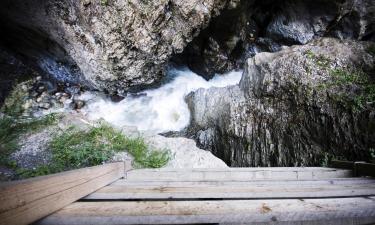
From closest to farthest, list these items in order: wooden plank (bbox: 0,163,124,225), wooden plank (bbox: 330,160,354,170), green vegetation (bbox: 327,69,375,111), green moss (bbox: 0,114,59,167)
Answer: wooden plank (bbox: 0,163,124,225)
wooden plank (bbox: 330,160,354,170)
green vegetation (bbox: 327,69,375,111)
green moss (bbox: 0,114,59,167)

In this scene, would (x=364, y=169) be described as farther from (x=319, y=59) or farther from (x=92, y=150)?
(x=92, y=150)

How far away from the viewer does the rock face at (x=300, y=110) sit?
584 cm

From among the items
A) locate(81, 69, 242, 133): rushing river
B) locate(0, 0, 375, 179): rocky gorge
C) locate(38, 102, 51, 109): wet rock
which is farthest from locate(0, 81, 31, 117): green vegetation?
locate(81, 69, 242, 133): rushing river

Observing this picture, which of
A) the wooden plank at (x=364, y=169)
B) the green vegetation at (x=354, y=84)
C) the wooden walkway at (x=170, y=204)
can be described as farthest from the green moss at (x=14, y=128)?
the green vegetation at (x=354, y=84)

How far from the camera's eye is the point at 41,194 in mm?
1544

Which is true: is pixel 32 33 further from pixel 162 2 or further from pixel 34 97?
pixel 162 2

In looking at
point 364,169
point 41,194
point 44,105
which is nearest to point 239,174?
point 364,169

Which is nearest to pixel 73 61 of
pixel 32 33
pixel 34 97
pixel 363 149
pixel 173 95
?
pixel 32 33

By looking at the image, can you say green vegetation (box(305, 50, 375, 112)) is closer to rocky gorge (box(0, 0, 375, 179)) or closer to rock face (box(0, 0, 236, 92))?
rocky gorge (box(0, 0, 375, 179))

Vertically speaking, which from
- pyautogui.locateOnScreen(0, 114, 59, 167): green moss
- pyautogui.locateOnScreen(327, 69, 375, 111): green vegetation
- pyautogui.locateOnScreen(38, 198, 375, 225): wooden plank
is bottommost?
pyautogui.locateOnScreen(38, 198, 375, 225): wooden plank

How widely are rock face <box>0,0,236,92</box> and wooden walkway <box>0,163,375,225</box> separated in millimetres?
5501

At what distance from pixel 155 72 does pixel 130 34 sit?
6.15 feet

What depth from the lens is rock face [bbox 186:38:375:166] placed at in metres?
5.84

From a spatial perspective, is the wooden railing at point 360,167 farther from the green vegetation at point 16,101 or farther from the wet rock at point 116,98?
the green vegetation at point 16,101
